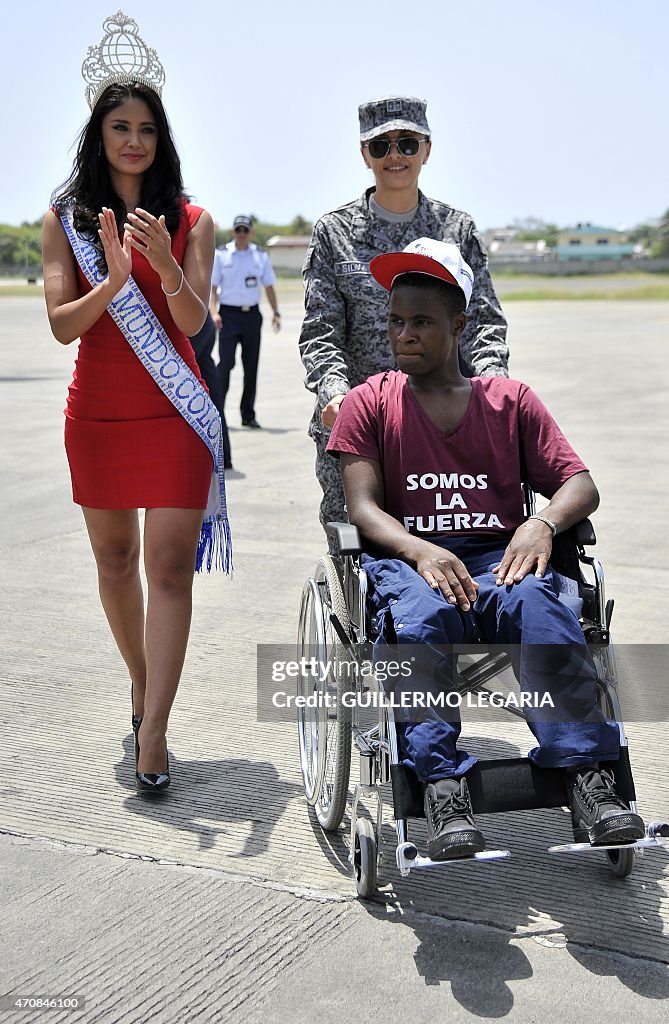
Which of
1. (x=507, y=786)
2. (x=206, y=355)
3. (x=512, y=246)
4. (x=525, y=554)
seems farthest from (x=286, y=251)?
(x=507, y=786)

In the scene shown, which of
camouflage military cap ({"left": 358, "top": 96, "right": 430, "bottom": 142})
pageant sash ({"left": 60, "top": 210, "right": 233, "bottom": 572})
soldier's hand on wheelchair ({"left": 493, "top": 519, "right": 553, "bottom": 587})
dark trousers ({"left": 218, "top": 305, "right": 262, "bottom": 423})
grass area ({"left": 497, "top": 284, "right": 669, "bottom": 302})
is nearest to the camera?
soldier's hand on wheelchair ({"left": 493, "top": 519, "right": 553, "bottom": 587})

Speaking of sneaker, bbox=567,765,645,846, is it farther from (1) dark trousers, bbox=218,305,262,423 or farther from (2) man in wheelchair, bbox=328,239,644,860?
(1) dark trousers, bbox=218,305,262,423

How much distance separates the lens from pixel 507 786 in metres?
3.19

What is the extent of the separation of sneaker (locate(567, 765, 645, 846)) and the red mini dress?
158 cm

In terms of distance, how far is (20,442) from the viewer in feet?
39.1

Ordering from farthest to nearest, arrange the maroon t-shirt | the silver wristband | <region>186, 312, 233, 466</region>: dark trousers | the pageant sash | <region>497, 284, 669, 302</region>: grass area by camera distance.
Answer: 1. <region>497, 284, 669, 302</region>: grass area
2. <region>186, 312, 233, 466</region>: dark trousers
3. the pageant sash
4. the maroon t-shirt
5. the silver wristband

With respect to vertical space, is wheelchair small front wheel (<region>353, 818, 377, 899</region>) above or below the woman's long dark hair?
below

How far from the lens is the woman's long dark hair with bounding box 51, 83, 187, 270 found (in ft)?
13.2

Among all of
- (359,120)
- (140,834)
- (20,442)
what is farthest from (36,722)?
(20,442)

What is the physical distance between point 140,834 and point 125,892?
→ 0.40 m

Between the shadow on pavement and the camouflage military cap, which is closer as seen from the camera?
the shadow on pavement

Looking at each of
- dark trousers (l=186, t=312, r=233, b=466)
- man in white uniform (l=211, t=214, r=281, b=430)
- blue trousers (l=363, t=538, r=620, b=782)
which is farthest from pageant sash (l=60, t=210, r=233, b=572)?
man in white uniform (l=211, t=214, r=281, b=430)

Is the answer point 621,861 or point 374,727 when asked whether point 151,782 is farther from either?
point 621,861

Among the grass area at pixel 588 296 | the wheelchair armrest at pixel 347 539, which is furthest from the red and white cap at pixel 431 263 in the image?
the grass area at pixel 588 296
